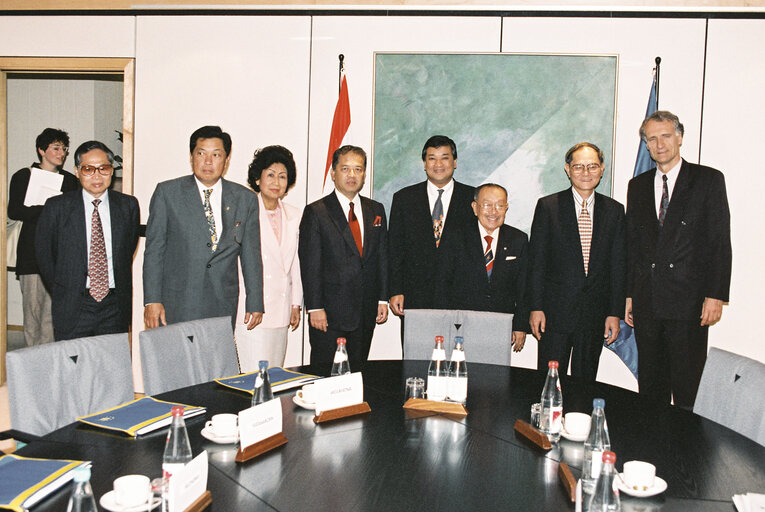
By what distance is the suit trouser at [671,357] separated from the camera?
4.05m

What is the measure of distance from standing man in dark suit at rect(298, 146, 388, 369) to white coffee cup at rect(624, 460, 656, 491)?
2626 millimetres

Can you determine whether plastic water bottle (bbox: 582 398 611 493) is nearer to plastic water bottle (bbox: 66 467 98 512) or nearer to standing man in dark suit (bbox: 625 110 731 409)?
plastic water bottle (bbox: 66 467 98 512)

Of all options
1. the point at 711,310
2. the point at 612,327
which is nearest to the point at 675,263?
the point at 711,310

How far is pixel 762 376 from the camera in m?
2.32

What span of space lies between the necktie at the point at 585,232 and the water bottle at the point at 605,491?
2.74m

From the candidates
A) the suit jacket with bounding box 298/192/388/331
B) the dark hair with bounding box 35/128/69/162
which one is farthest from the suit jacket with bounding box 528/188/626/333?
the dark hair with bounding box 35/128/69/162

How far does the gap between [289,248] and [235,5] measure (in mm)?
2234

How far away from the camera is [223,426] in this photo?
1.98 metres

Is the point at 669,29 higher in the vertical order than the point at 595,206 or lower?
higher

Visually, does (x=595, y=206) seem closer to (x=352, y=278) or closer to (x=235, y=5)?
(x=352, y=278)

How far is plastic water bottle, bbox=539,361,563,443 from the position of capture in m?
2.07

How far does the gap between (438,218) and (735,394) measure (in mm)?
2357

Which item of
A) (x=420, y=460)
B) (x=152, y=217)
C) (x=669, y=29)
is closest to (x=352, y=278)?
(x=152, y=217)

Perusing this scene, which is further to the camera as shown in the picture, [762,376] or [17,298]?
[17,298]
